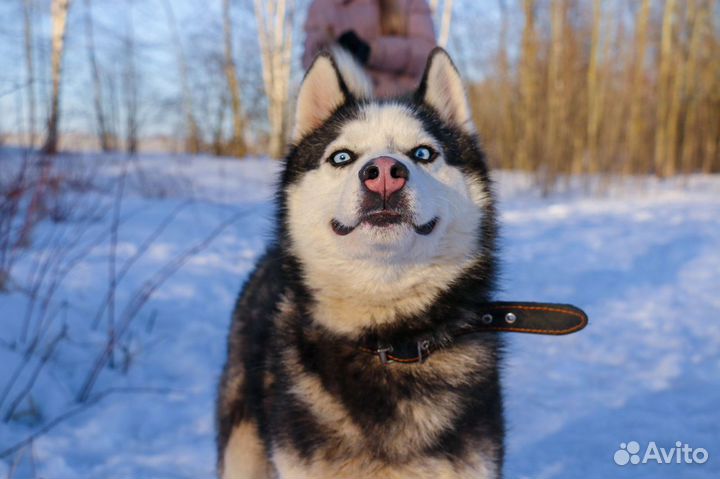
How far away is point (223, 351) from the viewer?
3.68 meters

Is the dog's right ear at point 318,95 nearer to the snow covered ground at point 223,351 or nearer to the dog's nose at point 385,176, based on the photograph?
the snow covered ground at point 223,351

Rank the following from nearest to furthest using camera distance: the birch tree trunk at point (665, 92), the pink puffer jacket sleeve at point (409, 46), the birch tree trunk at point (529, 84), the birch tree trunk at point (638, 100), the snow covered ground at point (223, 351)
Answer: the snow covered ground at point (223, 351), the pink puffer jacket sleeve at point (409, 46), the birch tree trunk at point (529, 84), the birch tree trunk at point (638, 100), the birch tree trunk at point (665, 92)

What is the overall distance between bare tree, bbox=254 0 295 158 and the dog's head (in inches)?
514

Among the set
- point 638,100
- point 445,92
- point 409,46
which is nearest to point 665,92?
point 638,100

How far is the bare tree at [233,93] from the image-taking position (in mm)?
16188

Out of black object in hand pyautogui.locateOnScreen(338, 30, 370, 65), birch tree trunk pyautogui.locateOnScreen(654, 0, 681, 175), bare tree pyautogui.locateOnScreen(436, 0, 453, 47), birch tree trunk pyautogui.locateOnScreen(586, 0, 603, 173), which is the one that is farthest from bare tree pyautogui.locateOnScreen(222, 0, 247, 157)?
black object in hand pyautogui.locateOnScreen(338, 30, 370, 65)

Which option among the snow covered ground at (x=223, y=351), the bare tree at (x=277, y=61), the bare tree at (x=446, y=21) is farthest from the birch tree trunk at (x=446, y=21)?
the snow covered ground at (x=223, y=351)

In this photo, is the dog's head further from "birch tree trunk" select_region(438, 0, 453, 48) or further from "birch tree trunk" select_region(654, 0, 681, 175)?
"birch tree trunk" select_region(438, 0, 453, 48)

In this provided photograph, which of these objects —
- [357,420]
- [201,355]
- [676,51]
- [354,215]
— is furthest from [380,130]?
[676,51]

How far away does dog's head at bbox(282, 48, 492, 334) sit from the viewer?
1.54m

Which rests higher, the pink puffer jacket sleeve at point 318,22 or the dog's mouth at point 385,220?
the pink puffer jacket sleeve at point 318,22

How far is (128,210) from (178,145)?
30.2ft

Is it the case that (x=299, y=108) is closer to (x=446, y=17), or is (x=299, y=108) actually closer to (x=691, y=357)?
(x=691, y=357)

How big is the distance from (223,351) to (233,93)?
46.5ft
